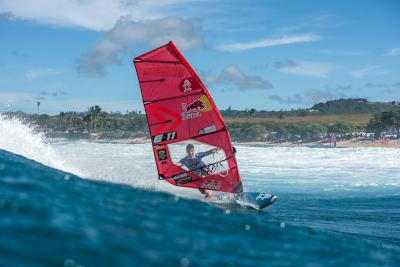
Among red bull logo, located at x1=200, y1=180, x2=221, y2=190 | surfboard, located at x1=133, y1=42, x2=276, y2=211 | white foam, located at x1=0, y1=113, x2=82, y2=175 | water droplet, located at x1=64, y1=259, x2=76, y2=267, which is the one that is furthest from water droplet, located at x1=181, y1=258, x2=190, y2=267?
white foam, located at x1=0, y1=113, x2=82, y2=175

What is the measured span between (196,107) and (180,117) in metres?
0.45

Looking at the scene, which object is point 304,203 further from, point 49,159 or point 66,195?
point 66,195

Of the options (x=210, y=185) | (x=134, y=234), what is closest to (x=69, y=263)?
(x=134, y=234)

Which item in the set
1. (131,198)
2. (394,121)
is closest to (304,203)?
(131,198)

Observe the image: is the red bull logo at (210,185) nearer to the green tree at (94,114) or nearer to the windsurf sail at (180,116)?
the windsurf sail at (180,116)

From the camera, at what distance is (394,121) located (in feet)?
284

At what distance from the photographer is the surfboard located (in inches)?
484

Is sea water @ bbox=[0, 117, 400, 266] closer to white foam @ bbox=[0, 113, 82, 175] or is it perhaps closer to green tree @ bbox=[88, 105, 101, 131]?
white foam @ bbox=[0, 113, 82, 175]

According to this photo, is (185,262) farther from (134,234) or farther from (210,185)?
(210,185)

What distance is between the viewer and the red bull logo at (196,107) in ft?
40.9

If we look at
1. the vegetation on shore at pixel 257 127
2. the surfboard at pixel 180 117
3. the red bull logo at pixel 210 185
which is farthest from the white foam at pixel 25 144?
the vegetation on shore at pixel 257 127

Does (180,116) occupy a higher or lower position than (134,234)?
higher

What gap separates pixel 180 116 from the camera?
12539 millimetres

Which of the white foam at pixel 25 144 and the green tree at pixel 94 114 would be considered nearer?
the white foam at pixel 25 144
